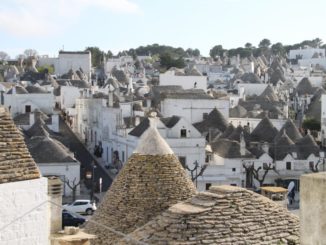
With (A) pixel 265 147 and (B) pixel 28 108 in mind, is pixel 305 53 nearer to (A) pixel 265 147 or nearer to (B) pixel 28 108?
(B) pixel 28 108

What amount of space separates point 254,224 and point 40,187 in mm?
4510

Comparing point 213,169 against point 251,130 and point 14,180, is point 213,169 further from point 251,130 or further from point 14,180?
point 14,180

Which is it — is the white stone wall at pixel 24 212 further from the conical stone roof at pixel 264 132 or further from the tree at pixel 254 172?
the conical stone roof at pixel 264 132

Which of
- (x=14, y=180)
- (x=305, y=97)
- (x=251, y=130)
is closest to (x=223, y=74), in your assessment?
(x=305, y=97)

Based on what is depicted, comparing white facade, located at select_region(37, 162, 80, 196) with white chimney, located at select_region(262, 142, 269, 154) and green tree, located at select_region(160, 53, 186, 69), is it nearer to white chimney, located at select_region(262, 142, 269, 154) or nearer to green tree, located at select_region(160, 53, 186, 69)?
white chimney, located at select_region(262, 142, 269, 154)

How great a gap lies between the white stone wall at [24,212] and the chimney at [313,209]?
3508 millimetres

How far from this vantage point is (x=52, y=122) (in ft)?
197

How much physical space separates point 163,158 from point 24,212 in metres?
7.13

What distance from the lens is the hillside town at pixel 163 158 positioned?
935cm

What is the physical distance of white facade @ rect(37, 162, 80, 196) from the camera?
45.8 m

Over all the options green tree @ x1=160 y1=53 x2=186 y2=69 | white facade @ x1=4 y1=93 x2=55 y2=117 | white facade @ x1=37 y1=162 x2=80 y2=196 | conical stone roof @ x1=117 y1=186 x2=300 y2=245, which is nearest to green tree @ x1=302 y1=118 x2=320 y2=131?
white facade @ x1=4 y1=93 x2=55 y2=117

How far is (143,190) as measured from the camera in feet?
50.4

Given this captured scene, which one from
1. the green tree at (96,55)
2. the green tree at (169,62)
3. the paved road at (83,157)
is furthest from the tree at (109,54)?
the paved road at (83,157)

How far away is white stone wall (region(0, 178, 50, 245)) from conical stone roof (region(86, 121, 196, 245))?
5.40 metres
